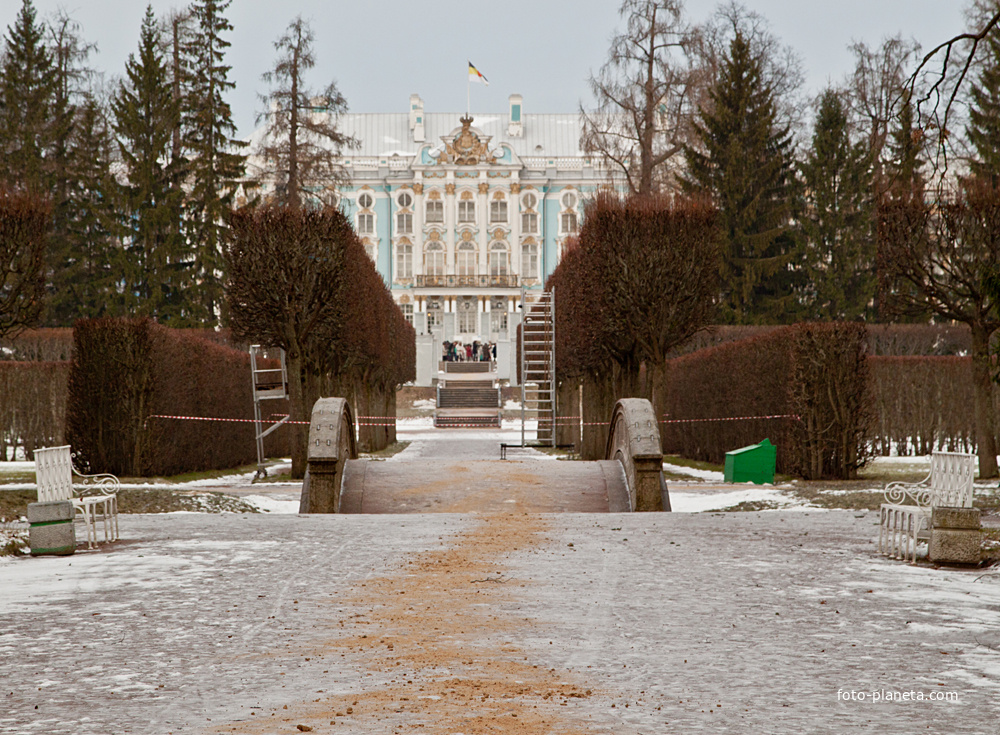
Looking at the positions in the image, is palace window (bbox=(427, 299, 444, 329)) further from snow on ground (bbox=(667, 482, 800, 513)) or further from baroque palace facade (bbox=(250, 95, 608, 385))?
snow on ground (bbox=(667, 482, 800, 513))

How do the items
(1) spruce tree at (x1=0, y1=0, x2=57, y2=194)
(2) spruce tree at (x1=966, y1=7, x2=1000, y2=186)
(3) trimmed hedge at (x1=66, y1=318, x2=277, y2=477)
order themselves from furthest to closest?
(1) spruce tree at (x1=0, y1=0, x2=57, y2=194) < (2) spruce tree at (x1=966, y1=7, x2=1000, y2=186) < (3) trimmed hedge at (x1=66, y1=318, x2=277, y2=477)

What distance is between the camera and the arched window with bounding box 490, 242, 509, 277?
74750mm

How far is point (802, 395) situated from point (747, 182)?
23475 millimetres

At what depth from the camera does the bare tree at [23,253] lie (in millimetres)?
14841

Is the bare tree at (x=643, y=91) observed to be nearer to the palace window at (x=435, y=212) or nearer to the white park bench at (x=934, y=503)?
the white park bench at (x=934, y=503)

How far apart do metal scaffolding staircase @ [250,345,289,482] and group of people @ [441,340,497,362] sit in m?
32.8

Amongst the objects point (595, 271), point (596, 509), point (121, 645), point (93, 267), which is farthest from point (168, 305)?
point (121, 645)

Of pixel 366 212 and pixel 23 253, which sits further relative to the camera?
pixel 366 212

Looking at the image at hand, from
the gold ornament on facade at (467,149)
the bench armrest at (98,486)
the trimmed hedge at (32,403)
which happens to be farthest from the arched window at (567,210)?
the bench armrest at (98,486)

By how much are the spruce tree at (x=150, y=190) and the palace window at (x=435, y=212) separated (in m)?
37.1

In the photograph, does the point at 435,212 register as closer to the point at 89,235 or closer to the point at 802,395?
the point at 89,235

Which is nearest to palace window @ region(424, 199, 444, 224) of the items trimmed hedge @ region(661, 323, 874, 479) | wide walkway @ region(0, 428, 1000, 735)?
trimmed hedge @ region(661, 323, 874, 479)

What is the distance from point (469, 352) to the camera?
2537 inches

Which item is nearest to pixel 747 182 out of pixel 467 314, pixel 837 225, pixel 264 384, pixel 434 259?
pixel 837 225
